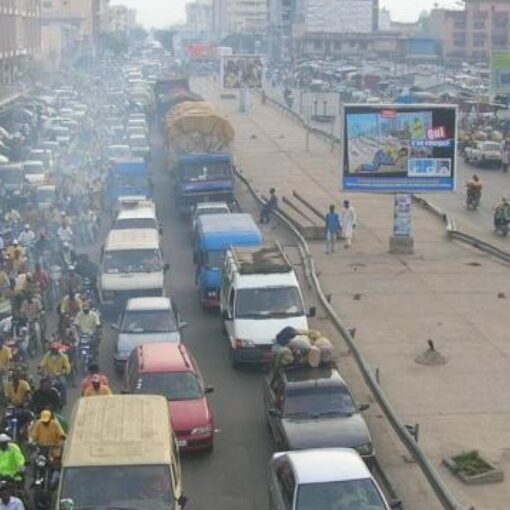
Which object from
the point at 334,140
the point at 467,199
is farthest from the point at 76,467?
the point at 334,140

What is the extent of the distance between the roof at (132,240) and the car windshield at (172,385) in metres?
8.65

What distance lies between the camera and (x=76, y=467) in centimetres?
1212

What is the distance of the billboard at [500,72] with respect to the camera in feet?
225

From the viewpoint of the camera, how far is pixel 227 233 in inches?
1029

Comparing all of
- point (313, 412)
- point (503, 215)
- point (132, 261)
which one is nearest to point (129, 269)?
point (132, 261)

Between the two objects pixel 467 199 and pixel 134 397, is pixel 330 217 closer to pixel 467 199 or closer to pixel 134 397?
pixel 467 199

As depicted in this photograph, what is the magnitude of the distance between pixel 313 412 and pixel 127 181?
24.4m

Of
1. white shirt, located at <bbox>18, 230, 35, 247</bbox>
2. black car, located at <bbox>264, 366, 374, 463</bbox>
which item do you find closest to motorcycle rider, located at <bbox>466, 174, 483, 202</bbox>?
white shirt, located at <bbox>18, 230, 35, 247</bbox>

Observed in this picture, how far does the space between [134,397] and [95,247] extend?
18.9 metres

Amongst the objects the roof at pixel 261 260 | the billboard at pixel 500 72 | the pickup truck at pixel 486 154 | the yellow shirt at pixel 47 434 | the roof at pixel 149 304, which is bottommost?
the pickup truck at pixel 486 154

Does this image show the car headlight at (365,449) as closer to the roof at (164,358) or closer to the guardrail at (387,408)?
the guardrail at (387,408)

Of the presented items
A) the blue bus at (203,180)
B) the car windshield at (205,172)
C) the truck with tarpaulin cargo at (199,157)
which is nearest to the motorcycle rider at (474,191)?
the truck with tarpaulin cargo at (199,157)

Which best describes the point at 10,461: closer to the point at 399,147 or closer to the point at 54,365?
the point at 54,365

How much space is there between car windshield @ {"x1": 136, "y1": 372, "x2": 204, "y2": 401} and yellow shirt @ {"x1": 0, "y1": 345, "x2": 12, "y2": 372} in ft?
8.40
